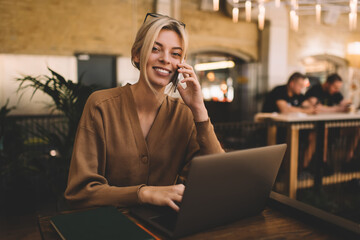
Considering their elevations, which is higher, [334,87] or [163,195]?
[334,87]

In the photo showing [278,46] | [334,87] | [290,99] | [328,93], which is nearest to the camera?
[290,99]

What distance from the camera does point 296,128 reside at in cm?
387

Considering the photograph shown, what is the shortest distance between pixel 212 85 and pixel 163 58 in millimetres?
8401

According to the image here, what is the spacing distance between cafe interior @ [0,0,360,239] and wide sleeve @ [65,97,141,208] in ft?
0.41

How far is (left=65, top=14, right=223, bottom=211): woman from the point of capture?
125cm

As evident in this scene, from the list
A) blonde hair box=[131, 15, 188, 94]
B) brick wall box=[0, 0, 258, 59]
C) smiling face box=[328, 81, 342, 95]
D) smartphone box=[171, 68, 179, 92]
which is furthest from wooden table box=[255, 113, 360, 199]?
brick wall box=[0, 0, 258, 59]

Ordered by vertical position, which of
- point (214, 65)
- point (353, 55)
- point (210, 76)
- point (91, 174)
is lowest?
point (91, 174)

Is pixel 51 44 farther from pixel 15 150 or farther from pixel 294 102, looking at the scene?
pixel 294 102

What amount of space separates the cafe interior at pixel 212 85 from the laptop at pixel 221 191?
0.18 feet

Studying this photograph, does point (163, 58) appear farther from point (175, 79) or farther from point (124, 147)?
point (124, 147)

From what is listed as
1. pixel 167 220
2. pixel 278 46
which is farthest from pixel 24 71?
pixel 278 46

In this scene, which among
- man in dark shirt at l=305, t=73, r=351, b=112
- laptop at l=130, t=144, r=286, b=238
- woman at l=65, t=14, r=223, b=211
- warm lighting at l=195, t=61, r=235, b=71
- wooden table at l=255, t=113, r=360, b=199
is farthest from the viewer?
warm lighting at l=195, t=61, r=235, b=71

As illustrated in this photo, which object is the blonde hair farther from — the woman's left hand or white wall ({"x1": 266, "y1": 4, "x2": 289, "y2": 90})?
white wall ({"x1": 266, "y1": 4, "x2": 289, "y2": 90})

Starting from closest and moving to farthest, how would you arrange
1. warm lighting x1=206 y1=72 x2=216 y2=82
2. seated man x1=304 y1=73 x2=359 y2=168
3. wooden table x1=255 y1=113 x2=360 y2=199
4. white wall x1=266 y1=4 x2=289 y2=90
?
wooden table x1=255 y1=113 x2=360 y2=199 → seated man x1=304 y1=73 x2=359 y2=168 → white wall x1=266 y1=4 x2=289 y2=90 → warm lighting x1=206 y1=72 x2=216 y2=82
